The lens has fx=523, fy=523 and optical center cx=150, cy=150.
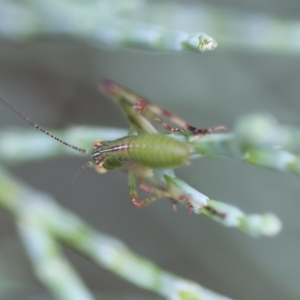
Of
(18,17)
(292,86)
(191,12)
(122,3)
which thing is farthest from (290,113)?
(18,17)

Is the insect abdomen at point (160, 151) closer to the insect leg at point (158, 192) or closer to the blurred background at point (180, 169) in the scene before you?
the insect leg at point (158, 192)

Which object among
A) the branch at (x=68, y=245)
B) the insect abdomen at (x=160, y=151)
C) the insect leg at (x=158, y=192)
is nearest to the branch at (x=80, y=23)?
the insect abdomen at (x=160, y=151)

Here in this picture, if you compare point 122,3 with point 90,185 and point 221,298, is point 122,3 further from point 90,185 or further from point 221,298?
point 90,185

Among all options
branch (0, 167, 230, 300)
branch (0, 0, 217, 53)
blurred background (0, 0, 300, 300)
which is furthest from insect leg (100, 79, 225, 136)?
blurred background (0, 0, 300, 300)

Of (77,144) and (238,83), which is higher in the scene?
(238,83)

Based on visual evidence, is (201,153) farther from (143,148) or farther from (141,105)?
(141,105)

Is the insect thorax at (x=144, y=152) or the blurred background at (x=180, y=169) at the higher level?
the blurred background at (x=180, y=169)

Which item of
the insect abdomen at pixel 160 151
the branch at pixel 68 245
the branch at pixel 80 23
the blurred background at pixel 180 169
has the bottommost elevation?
the branch at pixel 68 245
